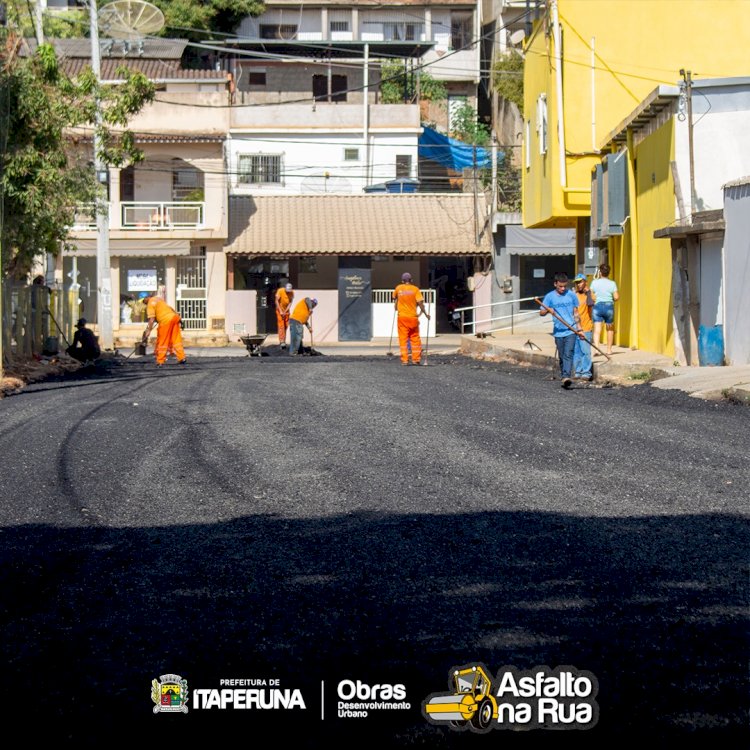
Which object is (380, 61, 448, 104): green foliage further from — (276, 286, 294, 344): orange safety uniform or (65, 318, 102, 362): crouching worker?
(65, 318, 102, 362): crouching worker

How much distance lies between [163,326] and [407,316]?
5.48 metres

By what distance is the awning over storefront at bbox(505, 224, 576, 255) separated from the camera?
40.9 meters

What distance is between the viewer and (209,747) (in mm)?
3926

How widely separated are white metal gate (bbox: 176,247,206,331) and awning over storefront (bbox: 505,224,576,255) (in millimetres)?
10135

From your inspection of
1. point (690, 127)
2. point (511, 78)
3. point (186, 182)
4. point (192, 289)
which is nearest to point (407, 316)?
point (690, 127)

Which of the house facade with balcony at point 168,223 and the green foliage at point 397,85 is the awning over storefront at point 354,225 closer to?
the house facade with balcony at point 168,223

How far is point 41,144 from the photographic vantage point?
2355cm

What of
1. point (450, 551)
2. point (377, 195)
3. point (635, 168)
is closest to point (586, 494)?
point (450, 551)

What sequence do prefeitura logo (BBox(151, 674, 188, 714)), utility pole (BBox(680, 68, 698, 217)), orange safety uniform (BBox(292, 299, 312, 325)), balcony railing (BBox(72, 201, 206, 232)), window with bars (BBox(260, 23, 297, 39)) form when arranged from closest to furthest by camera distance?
prefeitura logo (BBox(151, 674, 188, 714)), utility pole (BBox(680, 68, 698, 217)), orange safety uniform (BBox(292, 299, 312, 325)), balcony railing (BBox(72, 201, 206, 232)), window with bars (BBox(260, 23, 297, 39))

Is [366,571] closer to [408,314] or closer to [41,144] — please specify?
[408,314]

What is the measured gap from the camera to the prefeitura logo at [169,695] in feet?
13.8

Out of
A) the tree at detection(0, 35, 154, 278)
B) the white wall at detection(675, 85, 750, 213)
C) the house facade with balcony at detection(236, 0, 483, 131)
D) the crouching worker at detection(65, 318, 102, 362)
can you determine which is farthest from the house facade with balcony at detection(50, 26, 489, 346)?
the white wall at detection(675, 85, 750, 213)

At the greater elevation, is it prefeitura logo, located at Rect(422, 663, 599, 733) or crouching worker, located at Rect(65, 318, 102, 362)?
crouching worker, located at Rect(65, 318, 102, 362)

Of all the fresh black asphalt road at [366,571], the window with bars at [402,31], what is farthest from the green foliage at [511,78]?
the fresh black asphalt road at [366,571]
